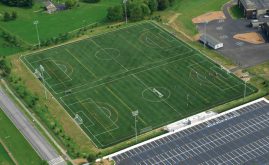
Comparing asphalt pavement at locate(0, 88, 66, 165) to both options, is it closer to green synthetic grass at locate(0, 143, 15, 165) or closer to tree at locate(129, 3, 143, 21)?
green synthetic grass at locate(0, 143, 15, 165)

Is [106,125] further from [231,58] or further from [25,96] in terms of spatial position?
[231,58]

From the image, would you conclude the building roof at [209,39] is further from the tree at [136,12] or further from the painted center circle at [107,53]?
the painted center circle at [107,53]

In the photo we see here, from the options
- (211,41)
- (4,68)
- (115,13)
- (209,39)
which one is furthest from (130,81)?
(115,13)

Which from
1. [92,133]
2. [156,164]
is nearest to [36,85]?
[92,133]

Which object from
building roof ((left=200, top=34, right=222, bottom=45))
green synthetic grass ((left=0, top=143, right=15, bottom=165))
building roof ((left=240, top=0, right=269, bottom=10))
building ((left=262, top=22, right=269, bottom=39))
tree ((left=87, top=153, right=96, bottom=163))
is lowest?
green synthetic grass ((left=0, top=143, right=15, bottom=165))

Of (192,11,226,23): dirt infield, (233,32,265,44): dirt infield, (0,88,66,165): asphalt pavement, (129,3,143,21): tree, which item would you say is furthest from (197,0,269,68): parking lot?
(0,88,66,165): asphalt pavement

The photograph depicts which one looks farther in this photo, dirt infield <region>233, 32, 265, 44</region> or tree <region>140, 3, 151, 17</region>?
tree <region>140, 3, 151, 17</region>

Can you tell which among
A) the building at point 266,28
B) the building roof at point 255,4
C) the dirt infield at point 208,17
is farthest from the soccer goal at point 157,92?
the building roof at point 255,4
